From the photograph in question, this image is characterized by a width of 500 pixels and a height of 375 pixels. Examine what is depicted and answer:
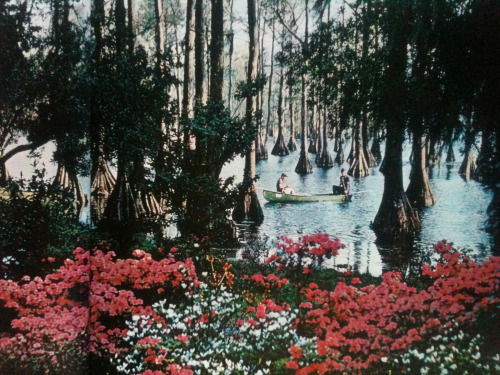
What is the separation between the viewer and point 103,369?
10.9ft

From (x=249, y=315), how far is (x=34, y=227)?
2356 millimetres

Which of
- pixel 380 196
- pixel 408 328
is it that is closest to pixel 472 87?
pixel 380 196

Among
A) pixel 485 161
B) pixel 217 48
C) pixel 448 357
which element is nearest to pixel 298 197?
pixel 485 161

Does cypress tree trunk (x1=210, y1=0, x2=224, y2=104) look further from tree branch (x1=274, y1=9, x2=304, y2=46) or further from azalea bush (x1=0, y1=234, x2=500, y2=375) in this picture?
azalea bush (x1=0, y1=234, x2=500, y2=375)

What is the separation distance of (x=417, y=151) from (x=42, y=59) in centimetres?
371

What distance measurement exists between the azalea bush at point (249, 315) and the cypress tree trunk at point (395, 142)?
0.35 m

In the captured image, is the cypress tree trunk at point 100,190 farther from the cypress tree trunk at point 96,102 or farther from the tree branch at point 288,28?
the tree branch at point 288,28

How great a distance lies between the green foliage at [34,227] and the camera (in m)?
3.62

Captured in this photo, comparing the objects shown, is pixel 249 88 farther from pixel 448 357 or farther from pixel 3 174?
pixel 448 357

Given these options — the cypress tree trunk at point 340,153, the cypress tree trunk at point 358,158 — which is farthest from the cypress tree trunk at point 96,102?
the cypress tree trunk at point 358,158

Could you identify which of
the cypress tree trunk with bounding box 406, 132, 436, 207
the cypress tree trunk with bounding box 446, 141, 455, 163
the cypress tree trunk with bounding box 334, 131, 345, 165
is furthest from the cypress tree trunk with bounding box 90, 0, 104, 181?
the cypress tree trunk with bounding box 446, 141, 455, 163

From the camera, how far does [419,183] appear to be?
10.1 feet

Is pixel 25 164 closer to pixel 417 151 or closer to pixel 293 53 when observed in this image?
pixel 293 53

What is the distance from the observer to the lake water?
2.79 metres
